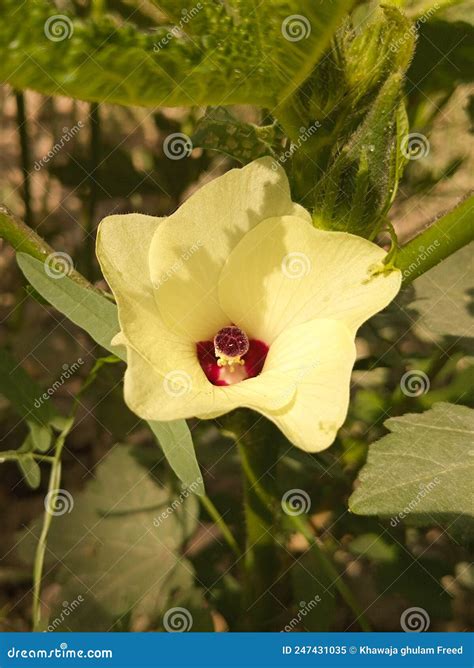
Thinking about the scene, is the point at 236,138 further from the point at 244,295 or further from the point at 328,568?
the point at 328,568

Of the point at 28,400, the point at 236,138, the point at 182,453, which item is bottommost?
the point at 28,400

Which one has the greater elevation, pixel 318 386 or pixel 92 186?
pixel 318 386

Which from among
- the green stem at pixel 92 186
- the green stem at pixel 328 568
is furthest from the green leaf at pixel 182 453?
the green stem at pixel 92 186

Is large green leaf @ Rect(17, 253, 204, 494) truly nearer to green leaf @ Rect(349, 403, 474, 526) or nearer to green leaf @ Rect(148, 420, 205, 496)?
green leaf @ Rect(148, 420, 205, 496)

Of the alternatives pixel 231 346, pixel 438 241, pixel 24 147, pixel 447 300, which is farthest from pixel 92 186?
pixel 438 241

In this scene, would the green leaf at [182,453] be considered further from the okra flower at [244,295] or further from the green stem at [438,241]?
the green stem at [438,241]
